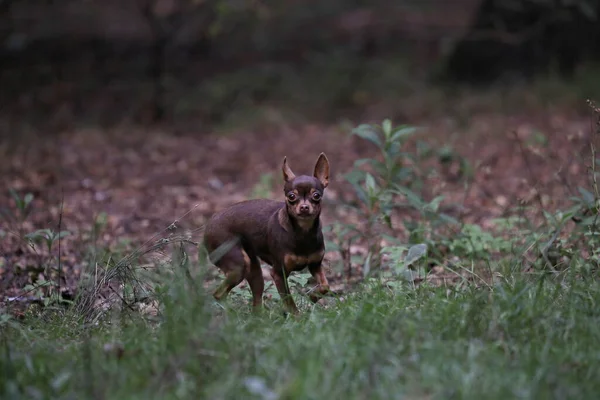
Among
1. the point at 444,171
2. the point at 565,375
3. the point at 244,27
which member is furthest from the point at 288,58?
the point at 565,375

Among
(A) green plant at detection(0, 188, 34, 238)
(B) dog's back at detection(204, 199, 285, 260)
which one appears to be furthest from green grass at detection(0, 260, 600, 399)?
(A) green plant at detection(0, 188, 34, 238)

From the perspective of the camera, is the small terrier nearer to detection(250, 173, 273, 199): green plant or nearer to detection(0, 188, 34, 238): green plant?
detection(0, 188, 34, 238): green plant

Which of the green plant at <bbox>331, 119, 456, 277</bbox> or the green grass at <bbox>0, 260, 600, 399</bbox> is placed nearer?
the green grass at <bbox>0, 260, 600, 399</bbox>

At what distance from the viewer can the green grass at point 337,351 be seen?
3.28m

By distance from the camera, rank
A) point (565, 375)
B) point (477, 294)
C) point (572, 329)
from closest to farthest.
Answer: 1. point (565, 375)
2. point (572, 329)
3. point (477, 294)

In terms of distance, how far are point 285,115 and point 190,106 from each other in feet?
5.66

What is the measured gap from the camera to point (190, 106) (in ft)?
43.8

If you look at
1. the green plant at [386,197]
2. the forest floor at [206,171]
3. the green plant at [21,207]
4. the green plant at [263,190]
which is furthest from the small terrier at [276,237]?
the green plant at [263,190]

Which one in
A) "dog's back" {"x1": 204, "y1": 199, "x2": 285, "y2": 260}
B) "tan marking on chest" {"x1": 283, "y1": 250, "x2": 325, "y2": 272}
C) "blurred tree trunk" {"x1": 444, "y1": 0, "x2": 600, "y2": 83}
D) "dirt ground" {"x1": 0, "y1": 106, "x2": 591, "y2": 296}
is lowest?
"dirt ground" {"x1": 0, "y1": 106, "x2": 591, "y2": 296}

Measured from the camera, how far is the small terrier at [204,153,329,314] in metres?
4.34

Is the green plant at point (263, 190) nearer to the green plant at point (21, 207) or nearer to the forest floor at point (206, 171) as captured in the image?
the forest floor at point (206, 171)

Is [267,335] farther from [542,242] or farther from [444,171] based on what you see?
[444,171]

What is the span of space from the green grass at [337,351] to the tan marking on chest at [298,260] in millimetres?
264

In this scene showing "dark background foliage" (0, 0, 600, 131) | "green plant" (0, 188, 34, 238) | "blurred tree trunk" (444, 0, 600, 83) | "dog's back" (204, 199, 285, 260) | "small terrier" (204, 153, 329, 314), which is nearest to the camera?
"small terrier" (204, 153, 329, 314)
